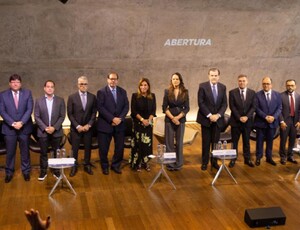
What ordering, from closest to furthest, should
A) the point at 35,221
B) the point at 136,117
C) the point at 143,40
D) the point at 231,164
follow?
the point at 35,221
the point at 136,117
the point at 231,164
the point at 143,40

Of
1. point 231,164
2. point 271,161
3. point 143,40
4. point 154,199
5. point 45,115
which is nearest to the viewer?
point 154,199

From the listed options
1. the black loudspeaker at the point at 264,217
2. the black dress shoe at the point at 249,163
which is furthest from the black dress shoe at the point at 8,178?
the black dress shoe at the point at 249,163

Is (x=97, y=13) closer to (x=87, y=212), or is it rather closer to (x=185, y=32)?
(x=185, y=32)

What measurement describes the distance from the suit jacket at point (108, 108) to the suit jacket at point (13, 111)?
3.28 ft

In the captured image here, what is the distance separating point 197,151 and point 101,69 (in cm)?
257

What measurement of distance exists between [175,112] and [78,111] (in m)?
1.45

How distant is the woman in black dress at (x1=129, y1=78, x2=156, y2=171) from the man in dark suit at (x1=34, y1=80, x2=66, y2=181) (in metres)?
1.09

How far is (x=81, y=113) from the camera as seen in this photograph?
6.03m

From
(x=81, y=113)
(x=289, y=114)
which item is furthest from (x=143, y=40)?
(x=289, y=114)

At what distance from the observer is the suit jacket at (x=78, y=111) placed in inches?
237

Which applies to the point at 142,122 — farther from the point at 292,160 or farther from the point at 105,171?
the point at 292,160

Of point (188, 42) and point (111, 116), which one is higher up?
point (188, 42)

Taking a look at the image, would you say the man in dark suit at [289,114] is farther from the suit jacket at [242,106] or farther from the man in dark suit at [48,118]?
the man in dark suit at [48,118]

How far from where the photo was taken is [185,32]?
7844 mm
